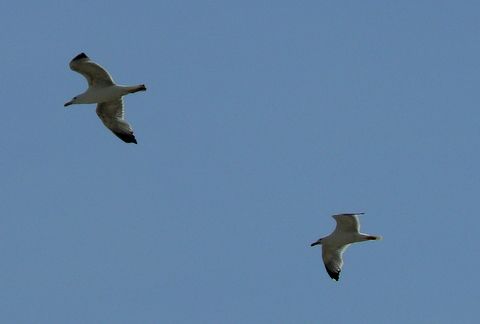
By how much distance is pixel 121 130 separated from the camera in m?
34.2

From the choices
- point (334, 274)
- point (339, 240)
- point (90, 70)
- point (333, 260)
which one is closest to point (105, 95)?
point (90, 70)

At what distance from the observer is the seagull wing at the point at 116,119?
1335 inches

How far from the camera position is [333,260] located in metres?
36.8

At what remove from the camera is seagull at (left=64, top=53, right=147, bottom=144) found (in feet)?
105

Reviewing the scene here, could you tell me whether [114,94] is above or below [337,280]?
above

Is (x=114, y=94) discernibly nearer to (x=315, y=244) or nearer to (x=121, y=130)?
(x=121, y=130)

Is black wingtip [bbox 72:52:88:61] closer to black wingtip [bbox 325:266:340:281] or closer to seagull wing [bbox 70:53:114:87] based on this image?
seagull wing [bbox 70:53:114:87]

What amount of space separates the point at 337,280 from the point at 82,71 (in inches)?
356

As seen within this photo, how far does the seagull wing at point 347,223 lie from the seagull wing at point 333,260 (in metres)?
1.43

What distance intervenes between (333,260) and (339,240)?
1361 mm

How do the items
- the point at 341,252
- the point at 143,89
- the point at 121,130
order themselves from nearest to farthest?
the point at 143,89
the point at 121,130
the point at 341,252

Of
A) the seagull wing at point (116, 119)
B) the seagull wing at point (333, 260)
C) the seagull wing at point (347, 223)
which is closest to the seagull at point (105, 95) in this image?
the seagull wing at point (116, 119)

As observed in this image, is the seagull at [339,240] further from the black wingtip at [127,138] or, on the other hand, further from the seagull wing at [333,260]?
the black wingtip at [127,138]

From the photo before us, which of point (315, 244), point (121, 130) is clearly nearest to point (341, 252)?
point (315, 244)
